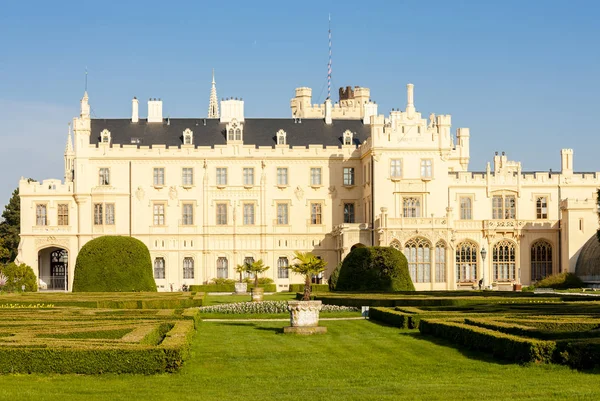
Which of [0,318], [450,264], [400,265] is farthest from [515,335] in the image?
[450,264]

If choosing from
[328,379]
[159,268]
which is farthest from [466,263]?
[328,379]

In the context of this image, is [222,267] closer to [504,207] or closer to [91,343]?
[504,207]

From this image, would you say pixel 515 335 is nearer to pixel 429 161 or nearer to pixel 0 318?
pixel 0 318

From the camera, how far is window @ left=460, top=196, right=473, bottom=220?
77312 mm

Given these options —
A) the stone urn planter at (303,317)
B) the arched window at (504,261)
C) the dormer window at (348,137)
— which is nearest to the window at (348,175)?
the dormer window at (348,137)

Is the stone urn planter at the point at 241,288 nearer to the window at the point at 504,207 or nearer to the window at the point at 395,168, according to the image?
the window at the point at 395,168

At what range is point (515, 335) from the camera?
2381cm

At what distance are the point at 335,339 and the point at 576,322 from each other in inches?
251

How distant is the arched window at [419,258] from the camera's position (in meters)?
70.4

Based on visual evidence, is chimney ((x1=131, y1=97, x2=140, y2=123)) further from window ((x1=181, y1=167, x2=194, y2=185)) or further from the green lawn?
the green lawn

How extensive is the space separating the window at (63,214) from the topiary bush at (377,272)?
29382 millimetres

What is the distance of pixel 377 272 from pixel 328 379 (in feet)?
118

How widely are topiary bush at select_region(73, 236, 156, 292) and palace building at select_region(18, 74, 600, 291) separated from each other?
2118cm

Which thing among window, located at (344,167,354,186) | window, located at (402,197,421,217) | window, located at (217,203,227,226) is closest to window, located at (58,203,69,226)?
window, located at (217,203,227,226)
